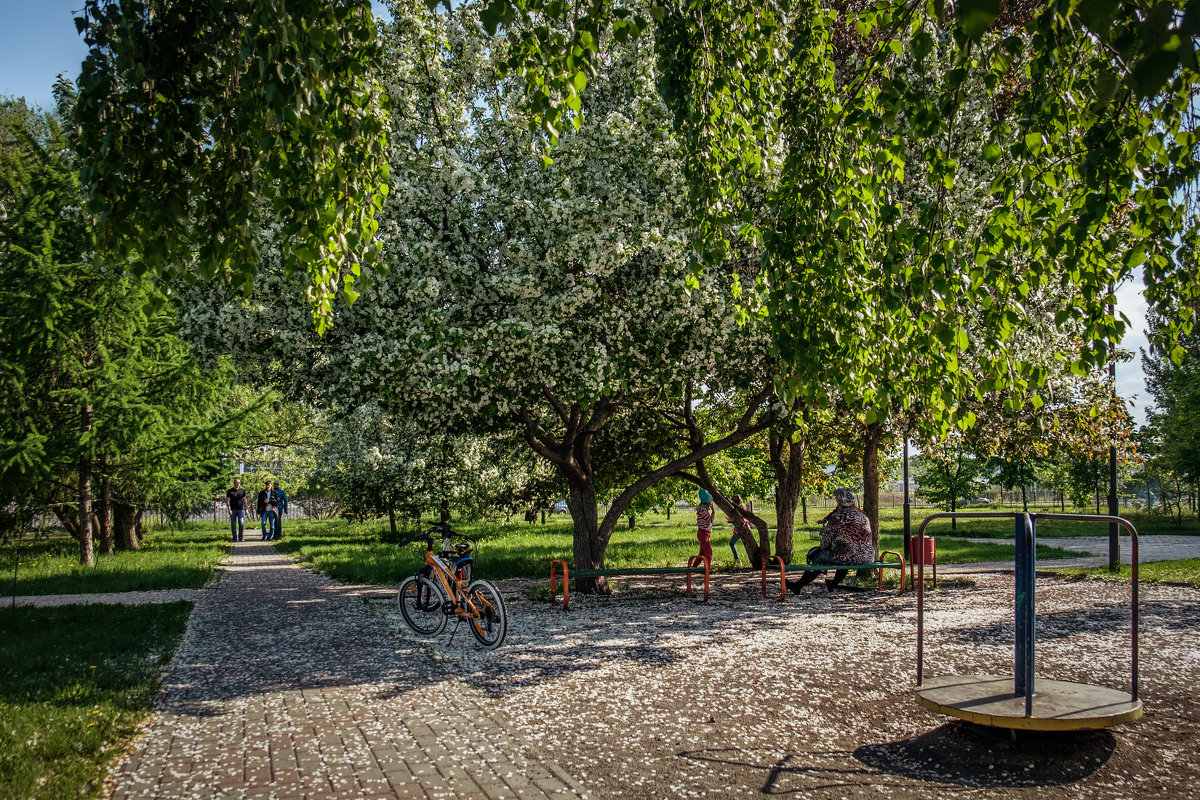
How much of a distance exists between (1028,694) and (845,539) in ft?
28.9

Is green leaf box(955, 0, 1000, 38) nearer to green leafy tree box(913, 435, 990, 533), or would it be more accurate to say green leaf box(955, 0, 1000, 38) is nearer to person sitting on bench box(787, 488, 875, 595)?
person sitting on bench box(787, 488, 875, 595)

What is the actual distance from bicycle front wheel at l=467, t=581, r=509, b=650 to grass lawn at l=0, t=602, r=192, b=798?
9.90ft

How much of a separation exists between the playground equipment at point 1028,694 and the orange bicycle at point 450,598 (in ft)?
14.9

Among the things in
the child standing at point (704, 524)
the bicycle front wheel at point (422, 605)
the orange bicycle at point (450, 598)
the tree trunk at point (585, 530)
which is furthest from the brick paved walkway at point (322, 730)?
the child standing at point (704, 524)

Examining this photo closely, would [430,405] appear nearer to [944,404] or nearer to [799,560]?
[944,404]

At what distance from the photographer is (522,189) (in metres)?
12.1

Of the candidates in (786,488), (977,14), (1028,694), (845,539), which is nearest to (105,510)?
(786,488)

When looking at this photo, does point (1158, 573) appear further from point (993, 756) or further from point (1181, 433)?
point (1181, 433)

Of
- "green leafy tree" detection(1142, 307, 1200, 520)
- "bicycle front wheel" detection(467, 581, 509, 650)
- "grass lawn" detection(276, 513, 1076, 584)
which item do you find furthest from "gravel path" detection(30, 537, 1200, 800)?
"green leafy tree" detection(1142, 307, 1200, 520)

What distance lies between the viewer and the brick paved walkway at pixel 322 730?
460 centimetres

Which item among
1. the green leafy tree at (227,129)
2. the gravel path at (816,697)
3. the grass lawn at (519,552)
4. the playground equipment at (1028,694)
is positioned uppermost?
the green leafy tree at (227,129)

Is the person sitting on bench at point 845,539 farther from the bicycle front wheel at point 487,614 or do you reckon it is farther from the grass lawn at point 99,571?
the grass lawn at point 99,571

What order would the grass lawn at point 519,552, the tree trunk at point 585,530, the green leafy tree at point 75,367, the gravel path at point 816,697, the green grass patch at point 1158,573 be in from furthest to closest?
the grass lawn at point 519,552 < the green leafy tree at point 75,367 < the green grass patch at point 1158,573 < the tree trunk at point 585,530 < the gravel path at point 816,697

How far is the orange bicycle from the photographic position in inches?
344
